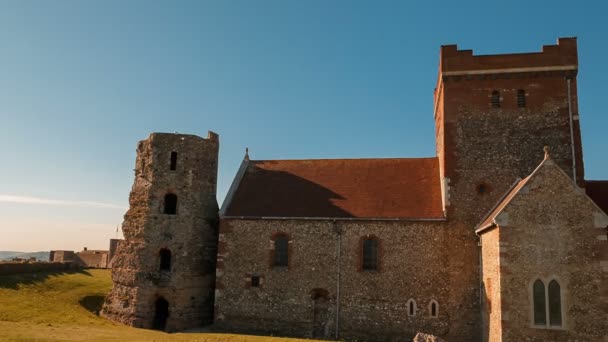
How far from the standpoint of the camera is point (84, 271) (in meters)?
36.4

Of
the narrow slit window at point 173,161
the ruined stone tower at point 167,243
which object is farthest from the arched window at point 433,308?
the narrow slit window at point 173,161

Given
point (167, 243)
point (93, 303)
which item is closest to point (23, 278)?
point (93, 303)

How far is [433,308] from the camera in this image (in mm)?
22078

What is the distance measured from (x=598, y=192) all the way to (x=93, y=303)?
28.9 meters

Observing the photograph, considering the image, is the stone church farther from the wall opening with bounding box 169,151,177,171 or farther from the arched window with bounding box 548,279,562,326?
the arched window with bounding box 548,279,562,326

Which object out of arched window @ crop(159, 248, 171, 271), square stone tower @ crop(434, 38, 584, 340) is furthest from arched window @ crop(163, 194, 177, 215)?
square stone tower @ crop(434, 38, 584, 340)

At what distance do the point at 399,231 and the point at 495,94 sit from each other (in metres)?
A: 8.87

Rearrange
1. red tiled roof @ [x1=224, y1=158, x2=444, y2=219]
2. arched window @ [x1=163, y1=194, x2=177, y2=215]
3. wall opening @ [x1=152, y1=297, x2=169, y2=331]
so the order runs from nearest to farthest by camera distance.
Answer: red tiled roof @ [x1=224, y1=158, x2=444, y2=219]
wall opening @ [x1=152, y1=297, x2=169, y2=331]
arched window @ [x1=163, y1=194, x2=177, y2=215]

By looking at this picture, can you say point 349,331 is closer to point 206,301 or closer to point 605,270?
point 206,301

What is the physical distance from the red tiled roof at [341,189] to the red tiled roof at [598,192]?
716 cm

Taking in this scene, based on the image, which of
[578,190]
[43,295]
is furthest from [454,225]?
[43,295]

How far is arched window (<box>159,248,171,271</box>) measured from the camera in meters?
25.8

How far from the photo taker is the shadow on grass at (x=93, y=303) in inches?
1053

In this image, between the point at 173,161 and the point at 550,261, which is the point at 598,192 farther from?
the point at 173,161
